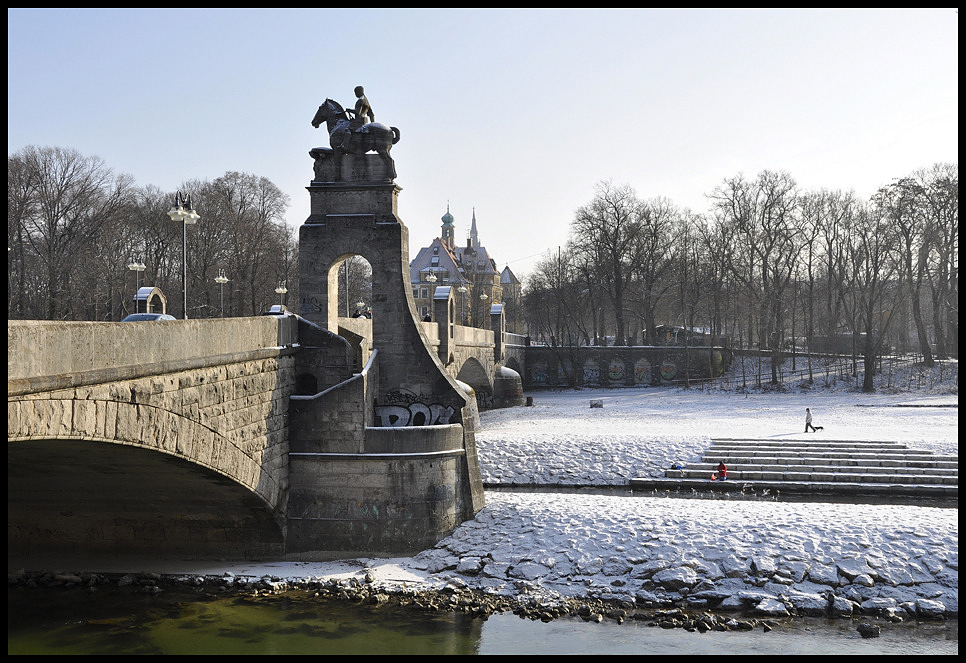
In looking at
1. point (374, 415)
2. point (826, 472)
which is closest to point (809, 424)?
point (826, 472)

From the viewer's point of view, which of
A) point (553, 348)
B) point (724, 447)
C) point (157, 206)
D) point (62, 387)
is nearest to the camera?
point (62, 387)

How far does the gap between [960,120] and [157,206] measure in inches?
1995

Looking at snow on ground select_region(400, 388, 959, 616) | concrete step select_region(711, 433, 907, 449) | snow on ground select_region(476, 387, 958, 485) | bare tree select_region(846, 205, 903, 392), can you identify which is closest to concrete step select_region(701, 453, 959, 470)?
snow on ground select_region(476, 387, 958, 485)

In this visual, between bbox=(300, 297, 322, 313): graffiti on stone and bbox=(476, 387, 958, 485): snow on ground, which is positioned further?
bbox=(476, 387, 958, 485): snow on ground

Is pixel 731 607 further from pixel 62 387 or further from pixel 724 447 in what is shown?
pixel 724 447

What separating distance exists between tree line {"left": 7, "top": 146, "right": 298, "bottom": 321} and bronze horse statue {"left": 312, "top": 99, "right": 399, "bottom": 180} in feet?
64.1

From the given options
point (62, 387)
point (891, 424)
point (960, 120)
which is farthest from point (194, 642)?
point (891, 424)

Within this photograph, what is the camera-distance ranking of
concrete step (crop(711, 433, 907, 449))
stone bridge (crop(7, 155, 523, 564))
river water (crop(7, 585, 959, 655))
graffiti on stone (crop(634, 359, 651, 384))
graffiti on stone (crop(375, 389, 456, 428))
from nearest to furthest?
stone bridge (crop(7, 155, 523, 564)) → river water (crop(7, 585, 959, 655)) → graffiti on stone (crop(375, 389, 456, 428)) → concrete step (crop(711, 433, 907, 449)) → graffiti on stone (crop(634, 359, 651, 384))

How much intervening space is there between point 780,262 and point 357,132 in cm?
4253

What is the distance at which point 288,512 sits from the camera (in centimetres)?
1734

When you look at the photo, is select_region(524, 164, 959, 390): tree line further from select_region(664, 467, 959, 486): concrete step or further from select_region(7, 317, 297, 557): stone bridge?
select_region(7, 317, 297, 557): stone bridge

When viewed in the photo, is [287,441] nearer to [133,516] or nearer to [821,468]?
[133,516]

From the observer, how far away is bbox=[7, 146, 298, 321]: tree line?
4125 centimetres

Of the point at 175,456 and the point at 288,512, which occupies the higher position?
the point at 175,456
